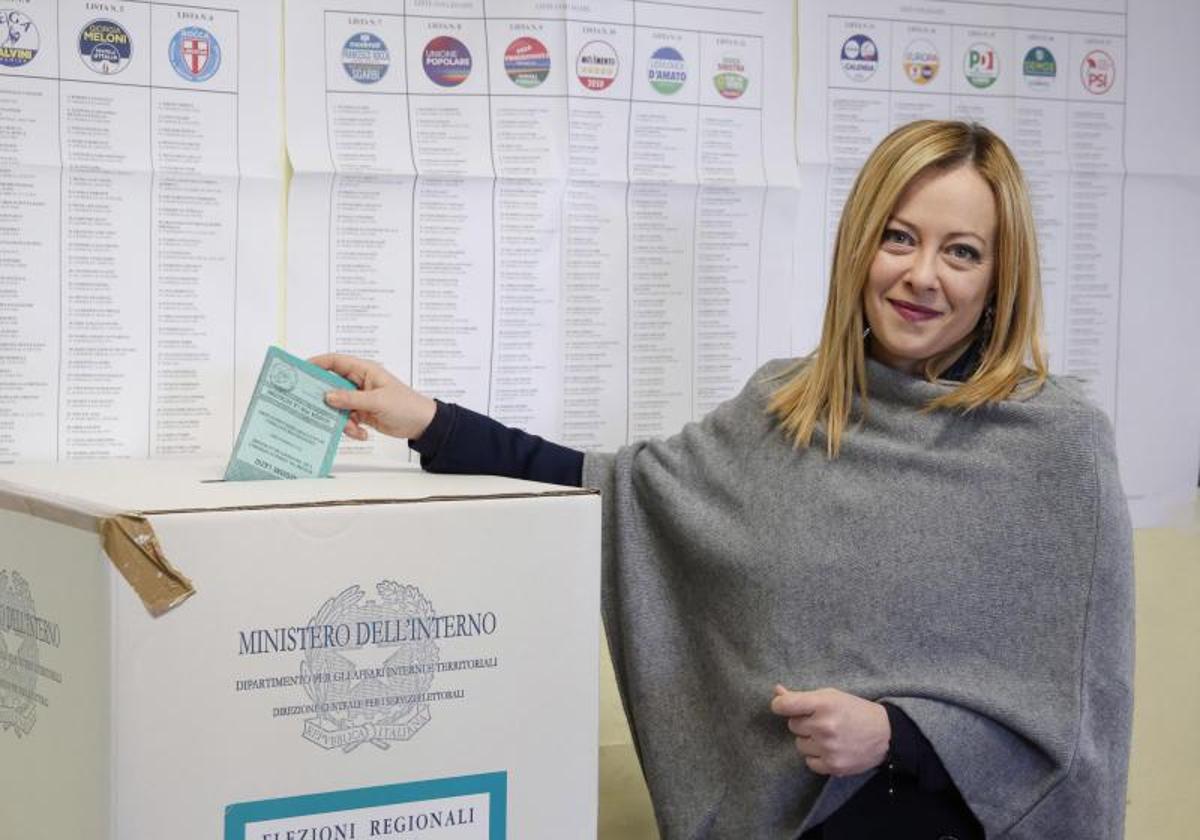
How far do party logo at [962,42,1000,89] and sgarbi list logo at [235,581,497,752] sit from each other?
1.11m

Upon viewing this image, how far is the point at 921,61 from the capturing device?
1.66 metres

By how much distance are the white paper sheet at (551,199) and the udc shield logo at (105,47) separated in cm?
17

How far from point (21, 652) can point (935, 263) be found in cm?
86

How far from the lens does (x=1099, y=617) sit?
122cm

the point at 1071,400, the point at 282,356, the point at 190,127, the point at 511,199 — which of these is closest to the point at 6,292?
the point at 190,127

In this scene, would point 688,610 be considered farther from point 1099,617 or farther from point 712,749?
point 1099,617

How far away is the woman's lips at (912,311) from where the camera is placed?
4.15 feet

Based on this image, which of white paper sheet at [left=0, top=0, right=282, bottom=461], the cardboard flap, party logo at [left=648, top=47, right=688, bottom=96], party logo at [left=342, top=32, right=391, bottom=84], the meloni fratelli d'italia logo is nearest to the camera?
the cardboard flap

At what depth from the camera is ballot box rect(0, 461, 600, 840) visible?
0.83 metres

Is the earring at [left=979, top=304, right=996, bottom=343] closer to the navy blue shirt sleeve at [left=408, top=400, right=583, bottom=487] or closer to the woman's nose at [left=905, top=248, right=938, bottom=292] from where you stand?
the woman's nose at [left=905, top=248, right=938, bottom=292]

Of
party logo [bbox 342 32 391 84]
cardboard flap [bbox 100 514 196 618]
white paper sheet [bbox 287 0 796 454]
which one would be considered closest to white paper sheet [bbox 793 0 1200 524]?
white paper sheet [bbox 287 0 796 454]

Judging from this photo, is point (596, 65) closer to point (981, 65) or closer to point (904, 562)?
point (981, 65)

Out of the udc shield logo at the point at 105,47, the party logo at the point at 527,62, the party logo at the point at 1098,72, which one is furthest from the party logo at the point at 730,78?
the udc shield logo at the point at 105,47

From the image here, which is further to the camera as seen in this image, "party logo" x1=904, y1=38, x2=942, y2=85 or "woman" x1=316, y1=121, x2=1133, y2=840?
"party logo" x1=904, y1=38, x2=942, y2=85
